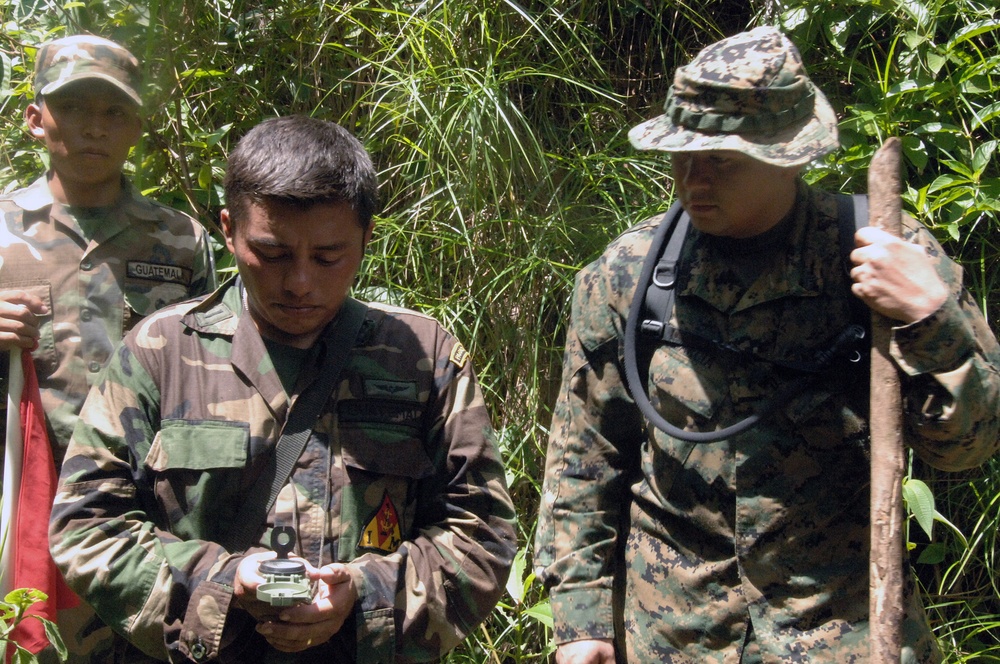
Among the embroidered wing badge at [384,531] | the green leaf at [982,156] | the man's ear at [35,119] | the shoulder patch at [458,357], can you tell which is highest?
the man's ear at [35,119]

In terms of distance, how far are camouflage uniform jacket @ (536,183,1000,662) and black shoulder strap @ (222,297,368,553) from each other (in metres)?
0.51

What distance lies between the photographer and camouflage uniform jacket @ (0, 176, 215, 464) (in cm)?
275

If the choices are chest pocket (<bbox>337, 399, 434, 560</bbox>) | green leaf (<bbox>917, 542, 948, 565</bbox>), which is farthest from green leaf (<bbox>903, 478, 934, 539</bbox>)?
chest pocket (<bbox>337, 399, 434, 560</bbox>)

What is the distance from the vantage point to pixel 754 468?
200 centimetres

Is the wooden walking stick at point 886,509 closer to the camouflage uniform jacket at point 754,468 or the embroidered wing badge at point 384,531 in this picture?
the camouflage uniform jacket at point 754,468

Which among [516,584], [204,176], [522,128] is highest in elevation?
[522,128]

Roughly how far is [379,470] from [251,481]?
0.22 m

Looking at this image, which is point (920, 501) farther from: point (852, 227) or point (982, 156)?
point (852, 227)

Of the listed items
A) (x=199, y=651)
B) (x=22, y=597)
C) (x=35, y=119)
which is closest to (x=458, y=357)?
(x=199, y=651)

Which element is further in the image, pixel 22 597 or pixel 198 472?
pixel 22 597

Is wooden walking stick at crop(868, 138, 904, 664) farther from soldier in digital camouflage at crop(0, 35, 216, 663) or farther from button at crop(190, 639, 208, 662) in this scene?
soldier in digital camouflage at crop(0, 35, 216, 663)

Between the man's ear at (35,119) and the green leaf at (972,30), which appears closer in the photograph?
the man's ear at (35,119)

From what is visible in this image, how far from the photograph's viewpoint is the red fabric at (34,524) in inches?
90.0

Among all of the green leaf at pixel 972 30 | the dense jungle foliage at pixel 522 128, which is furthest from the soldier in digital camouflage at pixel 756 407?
the green leaf at pixel 972 30
